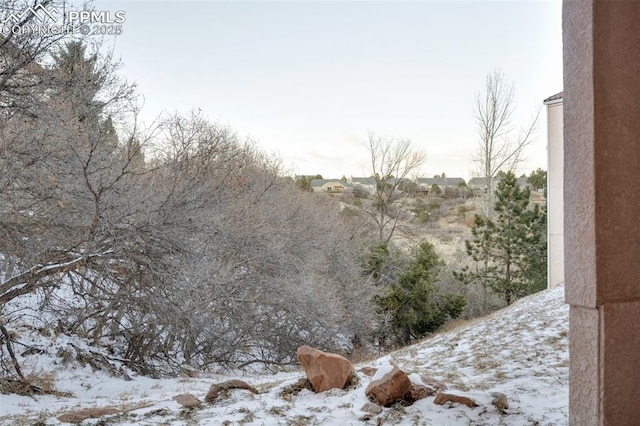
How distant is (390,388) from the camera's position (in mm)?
2680

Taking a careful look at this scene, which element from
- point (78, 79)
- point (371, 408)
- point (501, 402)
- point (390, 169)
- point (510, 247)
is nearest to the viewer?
point (501, 402)

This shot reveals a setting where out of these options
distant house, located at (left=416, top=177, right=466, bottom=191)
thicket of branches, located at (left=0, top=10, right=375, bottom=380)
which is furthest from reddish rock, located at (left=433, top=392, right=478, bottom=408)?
distant house, located at (left=416, top=177, right=466, bottom=191)

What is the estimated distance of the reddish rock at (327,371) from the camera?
3.13 m

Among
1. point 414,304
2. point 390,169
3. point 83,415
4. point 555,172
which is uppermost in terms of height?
point 390,169

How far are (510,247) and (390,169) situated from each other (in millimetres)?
5613

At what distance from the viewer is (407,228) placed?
1712 centimetres

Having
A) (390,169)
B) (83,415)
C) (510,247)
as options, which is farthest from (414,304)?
(83,415)

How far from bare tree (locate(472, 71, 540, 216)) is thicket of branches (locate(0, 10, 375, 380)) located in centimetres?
792

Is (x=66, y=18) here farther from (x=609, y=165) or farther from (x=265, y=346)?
(x=265, y=346)

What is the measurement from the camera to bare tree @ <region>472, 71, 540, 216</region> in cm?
1530

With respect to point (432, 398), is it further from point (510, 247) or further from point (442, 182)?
point (442, 182)

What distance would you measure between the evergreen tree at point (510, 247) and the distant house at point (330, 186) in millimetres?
5431

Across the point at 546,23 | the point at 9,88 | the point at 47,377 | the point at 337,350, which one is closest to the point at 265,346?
the point at 337,350

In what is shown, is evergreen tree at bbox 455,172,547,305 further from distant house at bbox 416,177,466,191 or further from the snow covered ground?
the snow covered ground
